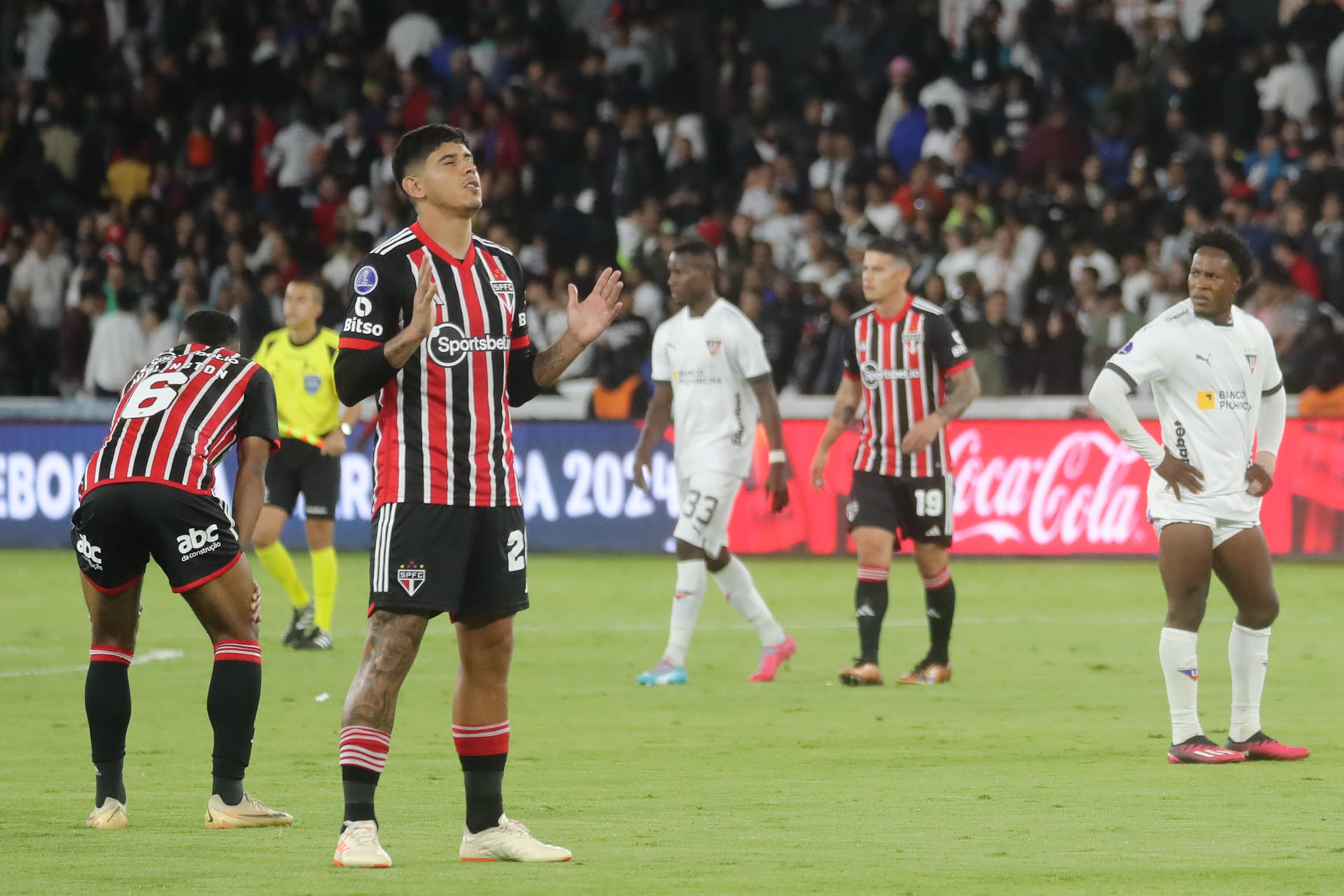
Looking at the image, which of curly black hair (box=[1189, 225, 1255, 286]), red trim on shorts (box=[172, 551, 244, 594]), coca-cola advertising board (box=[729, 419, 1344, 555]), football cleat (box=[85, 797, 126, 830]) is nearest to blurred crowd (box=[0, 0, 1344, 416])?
coca-cola advertising board (box=[729, 419, 1344, 555])

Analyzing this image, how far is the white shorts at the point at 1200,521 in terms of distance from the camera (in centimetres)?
842

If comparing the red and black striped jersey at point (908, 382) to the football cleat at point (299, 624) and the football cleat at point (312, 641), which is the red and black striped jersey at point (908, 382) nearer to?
the football cleat at point (312, 641)

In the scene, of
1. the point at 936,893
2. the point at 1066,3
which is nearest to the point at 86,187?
the point at 1066,3

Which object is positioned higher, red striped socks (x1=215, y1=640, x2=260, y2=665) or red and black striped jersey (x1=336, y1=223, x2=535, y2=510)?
red and black striped jersey (x1=336, y1=223, x2=535, y2=510)

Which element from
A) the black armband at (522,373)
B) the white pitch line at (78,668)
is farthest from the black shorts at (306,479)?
the black armband at (522,373)

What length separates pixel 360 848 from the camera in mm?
6102

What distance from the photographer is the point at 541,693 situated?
36.8 ft

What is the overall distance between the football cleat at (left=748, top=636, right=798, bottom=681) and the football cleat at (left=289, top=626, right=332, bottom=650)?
3164 mm

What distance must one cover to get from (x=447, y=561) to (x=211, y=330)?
75.4 inches

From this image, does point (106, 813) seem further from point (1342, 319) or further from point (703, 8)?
point (703, 8)

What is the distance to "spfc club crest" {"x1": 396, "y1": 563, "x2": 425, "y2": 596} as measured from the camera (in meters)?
6.18

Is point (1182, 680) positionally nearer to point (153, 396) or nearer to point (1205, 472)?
point (1205, 472)

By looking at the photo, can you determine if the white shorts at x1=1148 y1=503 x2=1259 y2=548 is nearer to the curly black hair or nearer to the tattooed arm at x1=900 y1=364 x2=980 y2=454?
the curly black hair

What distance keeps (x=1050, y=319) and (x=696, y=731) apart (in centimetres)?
1145
